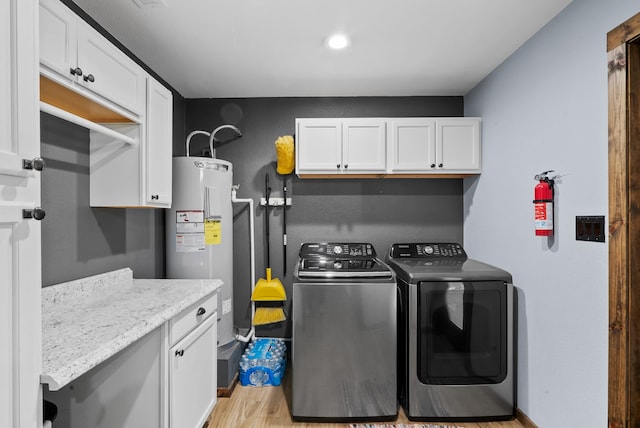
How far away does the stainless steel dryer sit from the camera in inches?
83.9

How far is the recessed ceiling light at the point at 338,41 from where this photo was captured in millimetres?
1983

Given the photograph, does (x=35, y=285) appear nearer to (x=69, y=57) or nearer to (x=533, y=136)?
(x=69, y=57)

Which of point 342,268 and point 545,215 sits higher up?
point 545,215

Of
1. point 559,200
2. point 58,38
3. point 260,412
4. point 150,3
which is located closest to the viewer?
point 58,38

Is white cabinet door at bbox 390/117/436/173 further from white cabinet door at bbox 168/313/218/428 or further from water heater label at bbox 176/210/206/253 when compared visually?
white cabinet door at bbox 168/313/218/428

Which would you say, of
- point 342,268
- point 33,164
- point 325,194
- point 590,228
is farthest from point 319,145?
point 33,164

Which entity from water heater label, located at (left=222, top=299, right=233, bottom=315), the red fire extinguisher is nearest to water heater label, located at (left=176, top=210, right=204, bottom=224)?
water heater label, located at (left=222, top=299, right=233, bottom=315)

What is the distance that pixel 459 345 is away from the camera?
7.04ft

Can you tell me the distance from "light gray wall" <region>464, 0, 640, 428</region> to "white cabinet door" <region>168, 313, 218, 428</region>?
194 centimetres

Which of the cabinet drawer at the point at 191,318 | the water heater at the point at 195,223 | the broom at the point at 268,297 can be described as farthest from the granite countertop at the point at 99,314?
the broom at the point at 268,297

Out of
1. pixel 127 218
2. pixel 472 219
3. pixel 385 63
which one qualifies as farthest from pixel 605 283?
pixel 127 218

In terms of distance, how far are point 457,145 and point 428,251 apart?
903 millimetres

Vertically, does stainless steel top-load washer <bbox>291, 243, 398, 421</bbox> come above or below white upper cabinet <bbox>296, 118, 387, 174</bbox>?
below

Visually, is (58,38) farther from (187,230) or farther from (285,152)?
(285,152)
